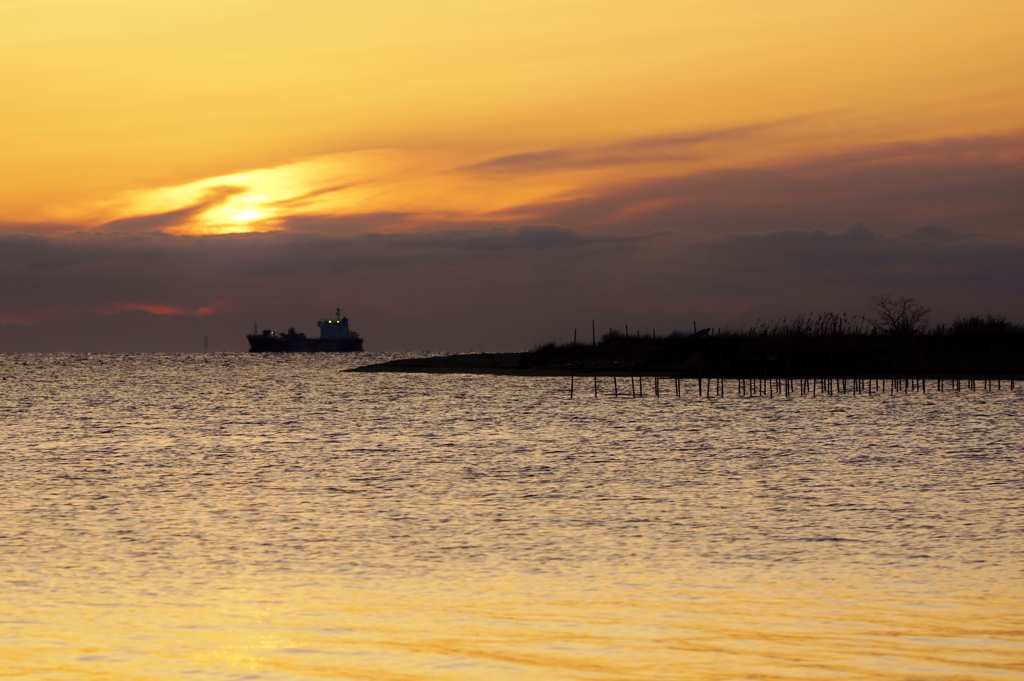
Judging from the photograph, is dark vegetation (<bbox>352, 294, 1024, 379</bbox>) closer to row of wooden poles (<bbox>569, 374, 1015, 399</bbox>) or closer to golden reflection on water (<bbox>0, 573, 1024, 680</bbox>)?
row of wooden poles (<bbox>569, 374, 1015, 399</bbox>)

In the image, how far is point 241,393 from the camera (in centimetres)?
8012

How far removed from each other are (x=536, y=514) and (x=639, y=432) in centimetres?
2120

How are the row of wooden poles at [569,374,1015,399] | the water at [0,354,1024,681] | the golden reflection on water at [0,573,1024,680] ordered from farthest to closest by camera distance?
the row of wooden poles at [569,374,1015,399], the water at [0,354,1024,681], the golden reflection on water at [0,573,1024,680]

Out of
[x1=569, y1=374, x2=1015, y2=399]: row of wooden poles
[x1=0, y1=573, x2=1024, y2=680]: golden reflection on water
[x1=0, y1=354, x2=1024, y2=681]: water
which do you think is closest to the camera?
[x1=0, y1=573, x2=1024, y2=680]: golden reflection on water

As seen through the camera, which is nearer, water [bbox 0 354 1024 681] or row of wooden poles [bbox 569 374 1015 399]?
water [bbox 0 354 1024 681]

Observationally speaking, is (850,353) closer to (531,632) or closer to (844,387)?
(844,387)

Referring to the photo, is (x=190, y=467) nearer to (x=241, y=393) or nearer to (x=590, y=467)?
(x=590, y=467)

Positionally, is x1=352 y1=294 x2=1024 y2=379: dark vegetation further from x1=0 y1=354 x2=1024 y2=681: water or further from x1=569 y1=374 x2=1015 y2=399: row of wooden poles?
x1=0 y1=354 x2=1024 y2=681: water

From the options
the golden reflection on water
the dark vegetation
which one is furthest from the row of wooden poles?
the golden reflection on water

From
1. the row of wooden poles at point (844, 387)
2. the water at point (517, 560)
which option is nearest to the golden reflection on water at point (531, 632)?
the water at point (517, 560)

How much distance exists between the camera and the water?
30.7ft

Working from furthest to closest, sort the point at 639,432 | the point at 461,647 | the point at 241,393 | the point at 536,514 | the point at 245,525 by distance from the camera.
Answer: the point at 241,393
the point at 639,432
the point at 536,514
the point at 245,525
the point at 461,647

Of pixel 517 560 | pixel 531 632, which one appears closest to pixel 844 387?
pixel 517 560

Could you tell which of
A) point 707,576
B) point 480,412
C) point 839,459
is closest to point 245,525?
point 707,576
